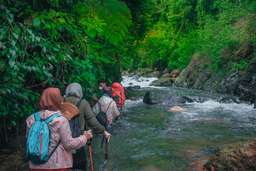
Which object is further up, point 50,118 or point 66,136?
point 50,118

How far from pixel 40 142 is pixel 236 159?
4.72 metres

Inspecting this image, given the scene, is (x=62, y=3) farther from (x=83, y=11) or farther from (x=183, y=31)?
(x=183, y=31)

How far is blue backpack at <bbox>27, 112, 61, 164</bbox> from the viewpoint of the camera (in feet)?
13.0

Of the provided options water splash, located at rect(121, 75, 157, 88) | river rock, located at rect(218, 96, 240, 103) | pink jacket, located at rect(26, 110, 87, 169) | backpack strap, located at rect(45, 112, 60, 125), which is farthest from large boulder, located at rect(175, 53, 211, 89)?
backpack strap, located at rect(45, 112, 60, 125)

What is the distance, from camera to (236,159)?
7.62 m

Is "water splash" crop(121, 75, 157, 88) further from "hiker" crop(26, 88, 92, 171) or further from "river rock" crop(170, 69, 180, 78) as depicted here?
"hiker" crop(26, 88, 92, 171)

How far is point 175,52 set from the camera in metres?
46.6

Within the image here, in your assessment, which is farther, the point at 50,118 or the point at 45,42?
the point at 45,42

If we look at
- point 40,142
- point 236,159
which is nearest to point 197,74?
point 236,159

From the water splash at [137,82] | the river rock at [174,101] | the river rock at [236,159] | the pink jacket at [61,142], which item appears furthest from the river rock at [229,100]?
the pink jacket at [61,142]

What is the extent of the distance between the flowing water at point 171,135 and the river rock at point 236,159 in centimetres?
86

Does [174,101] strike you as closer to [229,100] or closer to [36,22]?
[229,100]

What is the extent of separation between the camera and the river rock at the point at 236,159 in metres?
7.42

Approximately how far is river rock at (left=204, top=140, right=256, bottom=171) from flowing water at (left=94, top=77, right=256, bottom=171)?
2.82 ft
